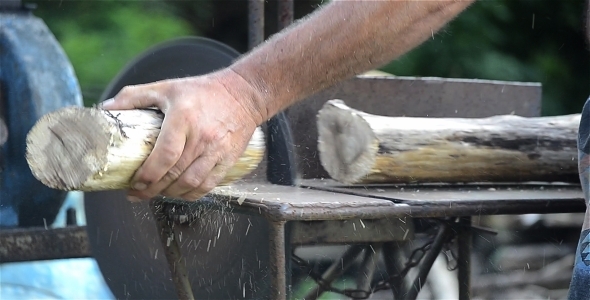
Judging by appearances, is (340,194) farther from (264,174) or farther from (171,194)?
(171,194)

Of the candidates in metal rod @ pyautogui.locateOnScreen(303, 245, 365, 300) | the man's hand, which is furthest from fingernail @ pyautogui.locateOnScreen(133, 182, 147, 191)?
metal rod @ pyautogui.locateOnScreen(303, 245, 365, 300)

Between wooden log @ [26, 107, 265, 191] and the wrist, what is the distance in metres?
0.16

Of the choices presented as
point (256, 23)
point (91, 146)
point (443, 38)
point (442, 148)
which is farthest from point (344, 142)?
point (443, 38)

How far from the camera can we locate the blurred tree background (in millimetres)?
6035

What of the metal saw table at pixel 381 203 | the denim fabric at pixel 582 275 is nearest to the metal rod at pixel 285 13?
the metal saw table at pixel 381 203

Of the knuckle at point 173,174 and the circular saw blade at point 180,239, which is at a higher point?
the knuckle at point 173,174

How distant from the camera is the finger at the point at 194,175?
172 cm

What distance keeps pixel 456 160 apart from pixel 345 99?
0.53m

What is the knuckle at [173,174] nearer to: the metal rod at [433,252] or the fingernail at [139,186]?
the fingernail at [139,186]

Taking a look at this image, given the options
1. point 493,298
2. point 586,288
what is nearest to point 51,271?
point 586,288

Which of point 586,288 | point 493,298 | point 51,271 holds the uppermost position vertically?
point 586,288

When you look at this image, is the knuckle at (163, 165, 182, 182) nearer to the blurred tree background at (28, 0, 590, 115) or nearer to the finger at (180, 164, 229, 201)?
the finger at (180, 164, 229, 201)

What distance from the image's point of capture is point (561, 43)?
7.26 meters

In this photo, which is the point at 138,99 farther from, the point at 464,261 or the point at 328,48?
the point at 464,261
